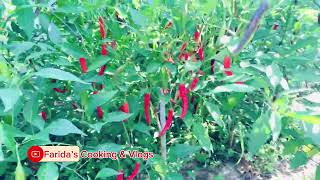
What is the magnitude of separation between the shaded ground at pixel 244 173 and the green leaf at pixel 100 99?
751 millimetres

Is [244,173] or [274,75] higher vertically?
[274,75]

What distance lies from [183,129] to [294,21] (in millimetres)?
686

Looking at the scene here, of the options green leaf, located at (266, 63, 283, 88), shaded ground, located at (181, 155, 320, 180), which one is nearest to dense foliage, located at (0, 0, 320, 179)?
green leaf, located at (266, 63, 283, 88)

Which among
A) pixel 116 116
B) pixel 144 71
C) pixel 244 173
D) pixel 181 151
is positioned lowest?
pixel 244 173

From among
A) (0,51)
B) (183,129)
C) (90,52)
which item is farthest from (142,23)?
(183,129)

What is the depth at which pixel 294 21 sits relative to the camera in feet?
5.72

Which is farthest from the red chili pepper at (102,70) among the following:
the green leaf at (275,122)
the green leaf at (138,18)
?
the green leaf at (275,122)

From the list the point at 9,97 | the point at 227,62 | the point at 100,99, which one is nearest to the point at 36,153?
the point at 100,99

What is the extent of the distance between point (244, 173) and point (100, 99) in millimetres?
988

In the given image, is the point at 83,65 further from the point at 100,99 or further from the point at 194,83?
the point at 194,83

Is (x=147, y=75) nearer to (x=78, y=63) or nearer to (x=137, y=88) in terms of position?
(x=137, y=88)

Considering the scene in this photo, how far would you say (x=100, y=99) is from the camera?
4.48ft

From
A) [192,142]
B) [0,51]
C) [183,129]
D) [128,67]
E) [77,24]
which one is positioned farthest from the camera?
[183,129]

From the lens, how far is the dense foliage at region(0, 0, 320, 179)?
1.29 metres
